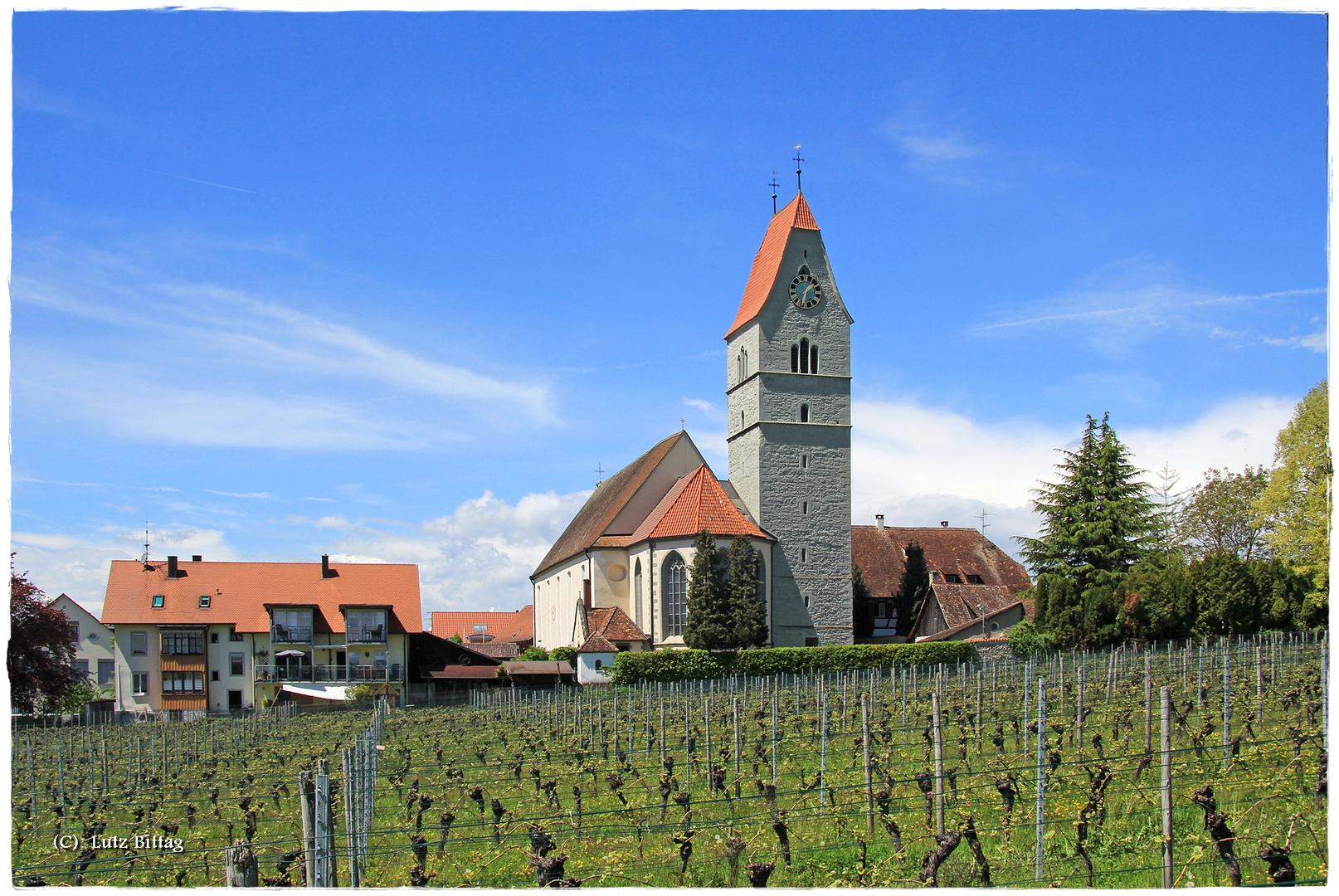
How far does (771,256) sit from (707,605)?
17.6m

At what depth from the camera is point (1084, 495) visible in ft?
165

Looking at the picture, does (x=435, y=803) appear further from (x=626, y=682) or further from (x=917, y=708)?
(x=626, y=682)

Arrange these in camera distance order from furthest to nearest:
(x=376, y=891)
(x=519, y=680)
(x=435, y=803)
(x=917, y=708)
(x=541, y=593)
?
(x=541, y=593) < (x=519, y=680) < (x=917, y=708) < (x=435, y=803) < (x=376, y=891)

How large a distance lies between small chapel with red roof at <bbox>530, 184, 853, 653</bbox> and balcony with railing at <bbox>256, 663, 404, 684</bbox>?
8.96 metres

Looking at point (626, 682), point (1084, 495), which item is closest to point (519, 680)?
point (626, 682)

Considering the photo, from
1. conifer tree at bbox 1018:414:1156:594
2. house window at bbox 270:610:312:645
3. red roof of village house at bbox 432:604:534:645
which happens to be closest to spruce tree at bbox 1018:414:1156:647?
conifer tree at bbox 1018:414:1156:594

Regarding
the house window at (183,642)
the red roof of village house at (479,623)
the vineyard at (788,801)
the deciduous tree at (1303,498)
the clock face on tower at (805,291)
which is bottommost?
the red roof of village house at (479,623)

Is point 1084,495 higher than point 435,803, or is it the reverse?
point 1084,495

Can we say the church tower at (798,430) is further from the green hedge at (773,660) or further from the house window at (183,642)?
the house window at (183,642)

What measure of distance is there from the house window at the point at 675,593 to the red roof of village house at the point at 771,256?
468 inches

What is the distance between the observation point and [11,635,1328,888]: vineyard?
35.1 ft

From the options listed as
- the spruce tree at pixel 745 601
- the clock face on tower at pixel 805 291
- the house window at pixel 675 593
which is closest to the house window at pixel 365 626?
the house window at pixel 675 593

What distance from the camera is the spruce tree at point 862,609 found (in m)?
56.5

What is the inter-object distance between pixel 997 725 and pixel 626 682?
25.2 m
